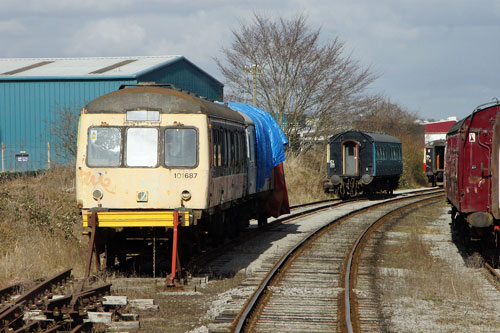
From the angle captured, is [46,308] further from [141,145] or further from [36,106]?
[36,106]

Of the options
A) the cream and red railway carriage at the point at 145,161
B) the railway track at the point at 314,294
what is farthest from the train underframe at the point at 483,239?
the cream and red railway carriage at the point at 145,161

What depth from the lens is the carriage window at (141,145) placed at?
11797 mm

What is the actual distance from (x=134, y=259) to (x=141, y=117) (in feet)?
11.1

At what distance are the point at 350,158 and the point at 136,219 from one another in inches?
973

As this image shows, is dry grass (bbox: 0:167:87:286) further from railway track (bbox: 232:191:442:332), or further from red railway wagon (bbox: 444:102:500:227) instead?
red railway wagon (bbox: 444:102:500:227)

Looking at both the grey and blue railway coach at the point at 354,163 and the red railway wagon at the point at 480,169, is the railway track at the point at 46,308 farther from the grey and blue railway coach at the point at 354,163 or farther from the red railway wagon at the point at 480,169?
the grey and blue railway coach at the point at 354,163

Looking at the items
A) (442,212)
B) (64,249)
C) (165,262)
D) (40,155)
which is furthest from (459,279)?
(40,155)

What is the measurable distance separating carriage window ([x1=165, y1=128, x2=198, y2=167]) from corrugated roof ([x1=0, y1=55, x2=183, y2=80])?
83.7 ft

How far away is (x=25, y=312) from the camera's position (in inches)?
331

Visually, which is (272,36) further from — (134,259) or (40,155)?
(134,259)

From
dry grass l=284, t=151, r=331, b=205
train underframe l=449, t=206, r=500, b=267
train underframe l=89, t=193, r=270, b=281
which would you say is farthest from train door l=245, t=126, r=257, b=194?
dry grass l=284, t=151, r=331, b=205

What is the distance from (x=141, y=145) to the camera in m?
11.9

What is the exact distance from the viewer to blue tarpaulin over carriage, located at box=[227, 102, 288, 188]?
1780 centimetres

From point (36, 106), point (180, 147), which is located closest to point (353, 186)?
point (36, 106)
